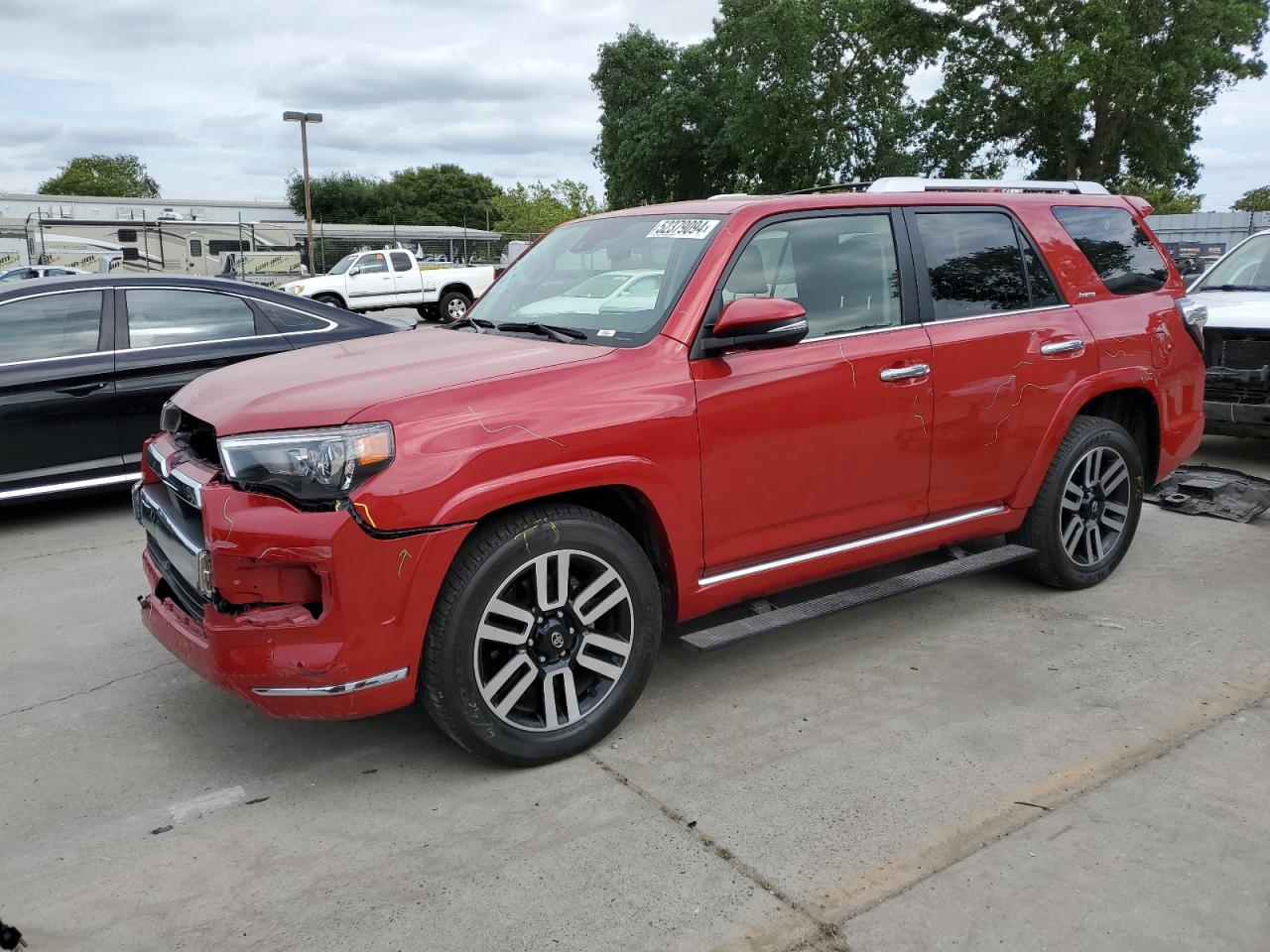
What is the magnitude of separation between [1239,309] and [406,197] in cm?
8259

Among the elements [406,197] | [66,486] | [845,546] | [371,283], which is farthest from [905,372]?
[406,197]

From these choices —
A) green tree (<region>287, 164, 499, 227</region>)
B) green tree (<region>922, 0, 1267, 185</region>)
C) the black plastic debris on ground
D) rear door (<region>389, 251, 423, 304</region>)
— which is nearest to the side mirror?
the black plastic debris on ground

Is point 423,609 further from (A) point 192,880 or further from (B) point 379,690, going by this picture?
(A) point 192,880

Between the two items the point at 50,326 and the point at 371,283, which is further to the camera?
the point at 371,283

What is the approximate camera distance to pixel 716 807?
3.08 metres

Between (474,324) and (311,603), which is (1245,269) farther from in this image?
(311,603)

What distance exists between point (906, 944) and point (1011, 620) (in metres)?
2.42

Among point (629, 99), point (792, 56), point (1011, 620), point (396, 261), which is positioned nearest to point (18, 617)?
point (1011, 620)

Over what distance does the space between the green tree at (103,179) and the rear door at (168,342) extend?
9519 centimetres

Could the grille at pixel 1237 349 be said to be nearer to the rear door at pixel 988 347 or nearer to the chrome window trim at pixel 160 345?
the rear door at pixel 988 347

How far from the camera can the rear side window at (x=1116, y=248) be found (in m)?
4.82

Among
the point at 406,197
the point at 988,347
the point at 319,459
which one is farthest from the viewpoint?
the point at 406,197

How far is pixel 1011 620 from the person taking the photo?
4617mm

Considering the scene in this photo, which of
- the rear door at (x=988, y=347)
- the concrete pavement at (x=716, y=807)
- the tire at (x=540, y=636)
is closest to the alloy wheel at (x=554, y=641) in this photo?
the tire at (x=540, y=636)
